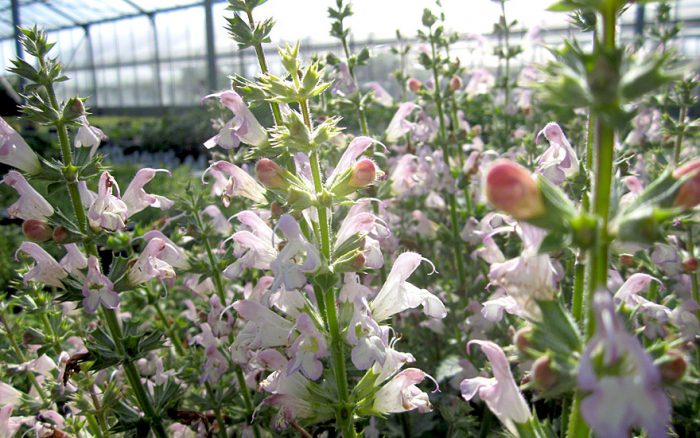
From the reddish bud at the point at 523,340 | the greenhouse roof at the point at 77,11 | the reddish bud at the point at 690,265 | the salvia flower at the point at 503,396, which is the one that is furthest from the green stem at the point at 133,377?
the greenhouse roof at the point at 77,11

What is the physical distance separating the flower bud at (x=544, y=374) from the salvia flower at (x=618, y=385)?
9 cm

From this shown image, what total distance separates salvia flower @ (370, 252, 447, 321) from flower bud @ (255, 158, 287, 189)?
1.44 ft

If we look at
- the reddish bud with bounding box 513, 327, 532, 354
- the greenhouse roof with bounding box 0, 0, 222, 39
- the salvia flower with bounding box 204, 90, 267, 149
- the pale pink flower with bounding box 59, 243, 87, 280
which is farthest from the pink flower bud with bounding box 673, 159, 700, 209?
the greenhouse roof with bounding box 0, 0, 222, 39

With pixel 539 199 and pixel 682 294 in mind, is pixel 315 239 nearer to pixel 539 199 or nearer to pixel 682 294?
pixel 539 199

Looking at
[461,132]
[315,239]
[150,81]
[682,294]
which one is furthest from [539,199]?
[150,81]

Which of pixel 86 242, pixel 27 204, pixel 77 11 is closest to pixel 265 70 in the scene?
pixel 86 242

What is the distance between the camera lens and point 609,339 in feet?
2.67

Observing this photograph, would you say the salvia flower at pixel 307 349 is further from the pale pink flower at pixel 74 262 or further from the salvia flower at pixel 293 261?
the pale pink flower at pixel 74 262

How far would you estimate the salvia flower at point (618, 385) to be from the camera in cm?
80

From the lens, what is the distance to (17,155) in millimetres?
1808

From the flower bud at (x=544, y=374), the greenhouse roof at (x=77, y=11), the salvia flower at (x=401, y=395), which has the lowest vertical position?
the salvia flower at (x=401, y=395)

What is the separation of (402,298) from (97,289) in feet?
3.07

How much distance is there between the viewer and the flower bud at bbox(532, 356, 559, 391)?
91cm

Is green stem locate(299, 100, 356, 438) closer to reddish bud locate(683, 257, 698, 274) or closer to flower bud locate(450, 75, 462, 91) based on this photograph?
reddish bud locate(683, 257, 698, 274)
